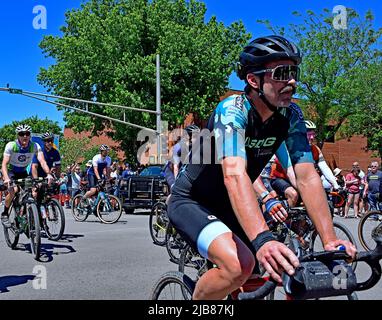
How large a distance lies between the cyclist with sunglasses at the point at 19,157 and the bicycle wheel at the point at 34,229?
81 centimetres

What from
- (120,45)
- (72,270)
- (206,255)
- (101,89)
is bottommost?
(72,270)

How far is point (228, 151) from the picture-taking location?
2662 mm

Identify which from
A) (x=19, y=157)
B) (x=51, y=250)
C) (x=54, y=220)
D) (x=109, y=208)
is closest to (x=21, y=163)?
(x=19, y=157)

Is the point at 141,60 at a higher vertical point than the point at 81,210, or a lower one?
higher

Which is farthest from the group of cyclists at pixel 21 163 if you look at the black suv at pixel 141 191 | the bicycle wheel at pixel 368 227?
the black suv at pixel 141 191

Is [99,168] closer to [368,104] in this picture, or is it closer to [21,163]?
[21,163]

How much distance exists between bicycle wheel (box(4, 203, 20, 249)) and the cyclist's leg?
648cm

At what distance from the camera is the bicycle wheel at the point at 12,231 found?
29.1ft

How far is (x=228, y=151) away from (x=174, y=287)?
1.22m

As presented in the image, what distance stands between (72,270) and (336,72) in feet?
101

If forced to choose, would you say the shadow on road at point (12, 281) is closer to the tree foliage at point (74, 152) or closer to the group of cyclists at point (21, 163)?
the group of cyclists at point (21, 163)
